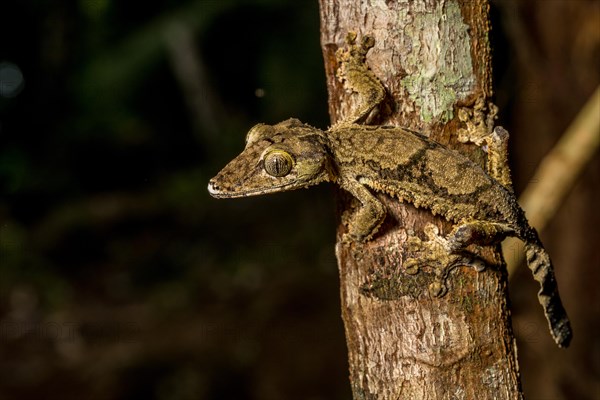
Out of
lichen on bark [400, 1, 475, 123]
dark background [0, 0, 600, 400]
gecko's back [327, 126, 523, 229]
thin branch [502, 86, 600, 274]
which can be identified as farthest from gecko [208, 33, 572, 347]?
dark background [0, 0, 600, 400]

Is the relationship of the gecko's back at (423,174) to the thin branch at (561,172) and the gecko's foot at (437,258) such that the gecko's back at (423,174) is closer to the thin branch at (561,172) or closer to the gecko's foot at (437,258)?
the gecko's foot at (437,258)

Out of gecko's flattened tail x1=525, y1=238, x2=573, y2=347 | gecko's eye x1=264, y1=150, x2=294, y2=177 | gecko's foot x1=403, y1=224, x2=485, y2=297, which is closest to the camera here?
gecko's foot x1=403, y1=224, x2=485, y2=297

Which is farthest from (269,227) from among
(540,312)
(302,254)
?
(540,312)

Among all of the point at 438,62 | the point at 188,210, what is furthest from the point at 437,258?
the point at 188,210

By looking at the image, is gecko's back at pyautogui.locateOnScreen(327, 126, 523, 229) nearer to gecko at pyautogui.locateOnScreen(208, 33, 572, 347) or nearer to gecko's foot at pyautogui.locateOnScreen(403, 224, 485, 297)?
gecko at pyautogui.locateOnScreen(208, 33, 572, 347)

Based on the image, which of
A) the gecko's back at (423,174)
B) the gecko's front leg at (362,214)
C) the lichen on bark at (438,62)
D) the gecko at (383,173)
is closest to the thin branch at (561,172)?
the gecko at (383,173)
